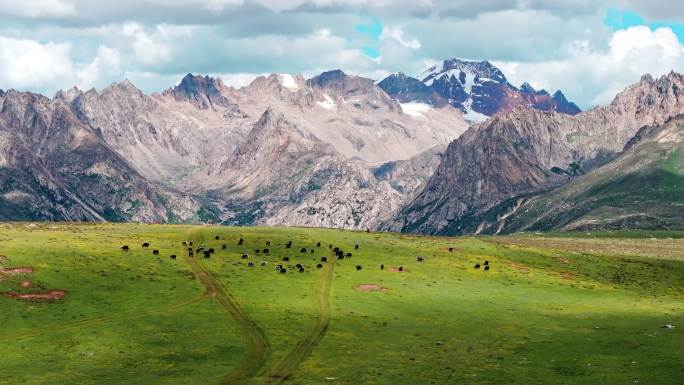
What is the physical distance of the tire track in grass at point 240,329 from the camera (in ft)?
299

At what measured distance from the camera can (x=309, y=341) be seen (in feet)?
355

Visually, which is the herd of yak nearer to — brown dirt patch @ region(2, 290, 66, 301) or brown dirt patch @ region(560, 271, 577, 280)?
brown dirt patch @ region(560, 271, 577, 280)

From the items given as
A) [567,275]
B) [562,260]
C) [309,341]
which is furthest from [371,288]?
[562,260]

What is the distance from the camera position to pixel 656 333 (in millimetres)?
112625

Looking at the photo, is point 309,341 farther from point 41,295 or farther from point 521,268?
point 521,268

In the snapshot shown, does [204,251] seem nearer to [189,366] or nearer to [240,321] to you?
[240,321]

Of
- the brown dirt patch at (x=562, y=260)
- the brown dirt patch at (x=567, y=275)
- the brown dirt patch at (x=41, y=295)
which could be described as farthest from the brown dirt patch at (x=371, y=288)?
the brown dirt patch at (x=562, y=260)

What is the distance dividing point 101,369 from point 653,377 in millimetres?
57631

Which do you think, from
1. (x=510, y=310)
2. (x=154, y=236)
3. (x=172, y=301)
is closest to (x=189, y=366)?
(x=172, y=301)

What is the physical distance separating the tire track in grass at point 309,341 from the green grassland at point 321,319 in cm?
29

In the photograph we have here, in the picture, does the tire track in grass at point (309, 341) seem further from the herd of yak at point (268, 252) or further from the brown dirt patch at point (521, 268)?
the brown dirt patch at point (521, 268)

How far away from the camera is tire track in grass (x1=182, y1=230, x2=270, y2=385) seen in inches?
3593

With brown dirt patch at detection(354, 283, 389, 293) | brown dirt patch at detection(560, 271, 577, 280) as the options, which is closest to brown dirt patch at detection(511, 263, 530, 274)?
brown dirt patch at detection(560, 271, 577, 280)

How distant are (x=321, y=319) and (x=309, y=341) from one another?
547 inches
